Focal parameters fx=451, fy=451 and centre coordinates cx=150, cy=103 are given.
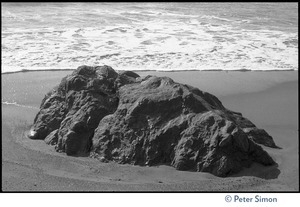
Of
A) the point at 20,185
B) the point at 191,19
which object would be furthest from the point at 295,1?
the point at 20,185

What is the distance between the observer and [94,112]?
19.8ft

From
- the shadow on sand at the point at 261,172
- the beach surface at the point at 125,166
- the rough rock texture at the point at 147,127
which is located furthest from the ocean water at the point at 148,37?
the shadow on sand at the point at 261,172

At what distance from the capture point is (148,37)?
1400 centimetres

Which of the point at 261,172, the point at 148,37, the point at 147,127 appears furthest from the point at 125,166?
the point at 148,37

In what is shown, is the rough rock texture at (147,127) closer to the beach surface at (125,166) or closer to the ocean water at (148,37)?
the beach surface at (125,166)

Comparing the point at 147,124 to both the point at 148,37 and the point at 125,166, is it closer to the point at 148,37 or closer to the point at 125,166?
the point at 125,166

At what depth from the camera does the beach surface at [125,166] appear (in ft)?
16.7

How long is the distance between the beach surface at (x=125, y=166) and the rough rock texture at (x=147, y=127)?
0.15m

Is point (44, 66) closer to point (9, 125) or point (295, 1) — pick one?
point (9, 125)

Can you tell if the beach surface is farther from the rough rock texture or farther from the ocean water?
the ocean water

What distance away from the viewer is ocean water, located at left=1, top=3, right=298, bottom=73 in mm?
11156

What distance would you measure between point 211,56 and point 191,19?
6.54 metres

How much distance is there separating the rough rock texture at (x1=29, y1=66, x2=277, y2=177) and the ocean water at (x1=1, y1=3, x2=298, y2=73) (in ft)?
13.8

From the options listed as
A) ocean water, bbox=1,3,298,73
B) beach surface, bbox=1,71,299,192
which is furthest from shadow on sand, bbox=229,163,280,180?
ocean water, bbox=1,3,298,73
